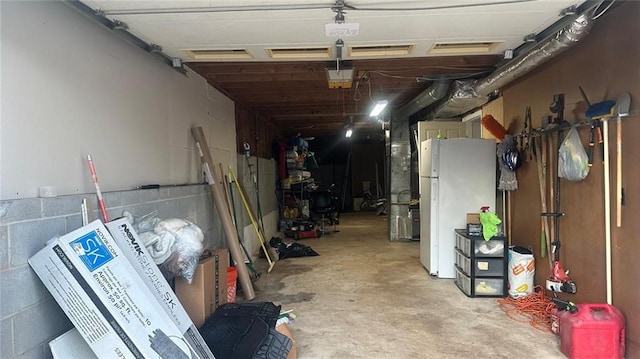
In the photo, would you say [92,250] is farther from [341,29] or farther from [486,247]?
[486,247]

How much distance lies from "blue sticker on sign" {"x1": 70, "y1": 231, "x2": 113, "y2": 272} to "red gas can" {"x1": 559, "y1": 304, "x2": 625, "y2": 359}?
9.33 feet

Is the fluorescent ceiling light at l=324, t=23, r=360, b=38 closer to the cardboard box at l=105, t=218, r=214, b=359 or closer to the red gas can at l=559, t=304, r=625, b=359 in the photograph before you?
the cardboard box at l=105, t=218, r=214, b=359

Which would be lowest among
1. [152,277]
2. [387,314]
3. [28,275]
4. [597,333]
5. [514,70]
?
[387,314]

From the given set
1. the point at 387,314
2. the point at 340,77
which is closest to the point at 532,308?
the point at 387,314

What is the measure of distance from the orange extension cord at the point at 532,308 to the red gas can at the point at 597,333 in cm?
50

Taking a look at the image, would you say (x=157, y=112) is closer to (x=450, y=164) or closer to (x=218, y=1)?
(x=218, y=1)

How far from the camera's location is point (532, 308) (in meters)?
3.22

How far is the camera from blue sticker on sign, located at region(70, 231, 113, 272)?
1650mm

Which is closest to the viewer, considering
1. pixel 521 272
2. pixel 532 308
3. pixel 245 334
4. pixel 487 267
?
pixel 245 334

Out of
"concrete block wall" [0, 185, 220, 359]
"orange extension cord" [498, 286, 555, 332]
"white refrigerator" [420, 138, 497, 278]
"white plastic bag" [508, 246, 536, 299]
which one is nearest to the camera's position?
"concrete block wall" [0, 185, 220, 359]

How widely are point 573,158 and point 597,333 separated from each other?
3.97ft

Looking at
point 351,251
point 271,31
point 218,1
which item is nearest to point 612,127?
point 271,31

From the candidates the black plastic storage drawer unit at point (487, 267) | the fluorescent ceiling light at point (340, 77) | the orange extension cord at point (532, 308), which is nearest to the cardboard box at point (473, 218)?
the black plastic storage drawer unit at point (487, 267)

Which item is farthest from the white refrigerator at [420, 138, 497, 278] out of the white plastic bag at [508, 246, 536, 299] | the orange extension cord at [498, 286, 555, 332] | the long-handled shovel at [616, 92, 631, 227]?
the long-handled shovel at [616, 92, 631, 227]
